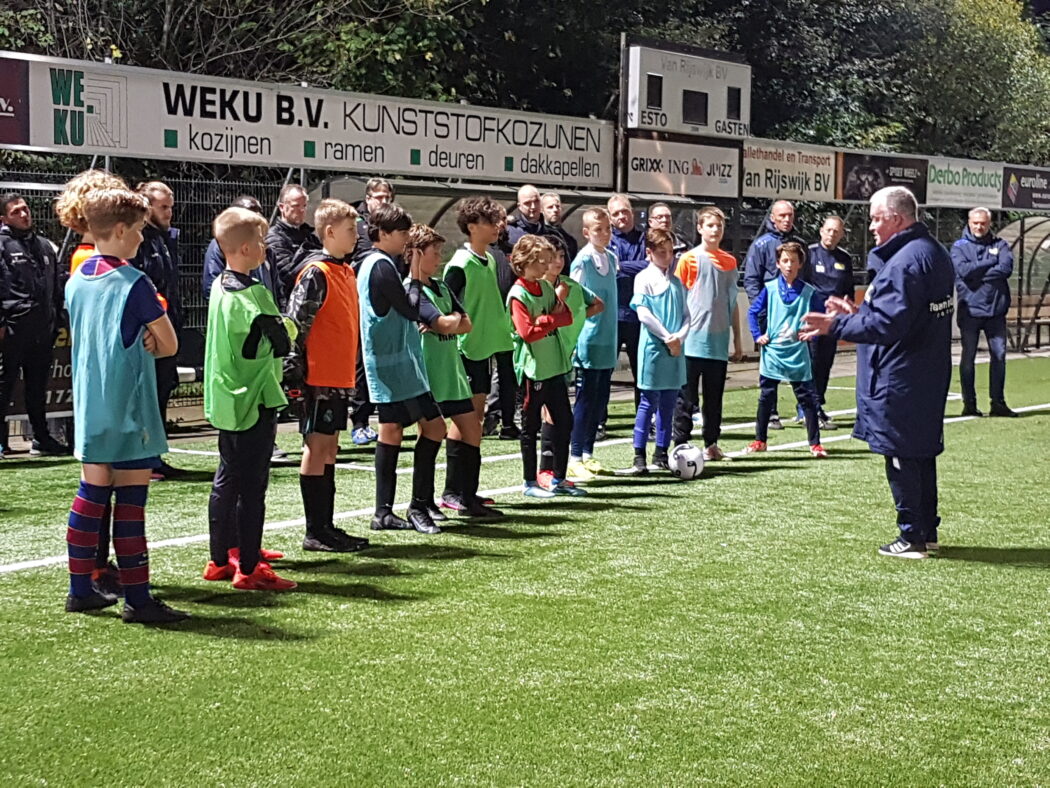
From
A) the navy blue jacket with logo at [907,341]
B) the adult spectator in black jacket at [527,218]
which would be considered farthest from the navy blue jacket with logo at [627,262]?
the navy blue jacket with logo at [907,341]

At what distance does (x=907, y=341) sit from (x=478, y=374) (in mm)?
2930

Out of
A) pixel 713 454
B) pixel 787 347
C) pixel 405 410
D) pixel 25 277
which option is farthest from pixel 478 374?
pixel 25 277

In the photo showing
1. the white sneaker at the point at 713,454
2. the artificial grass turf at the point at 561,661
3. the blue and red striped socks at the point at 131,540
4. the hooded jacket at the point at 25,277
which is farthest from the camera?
the white sneaker at the point at 713,454

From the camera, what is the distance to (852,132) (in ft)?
113

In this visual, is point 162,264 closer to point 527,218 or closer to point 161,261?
point 161,261

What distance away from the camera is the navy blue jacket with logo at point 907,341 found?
23.8 ft

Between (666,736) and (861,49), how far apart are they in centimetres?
3632

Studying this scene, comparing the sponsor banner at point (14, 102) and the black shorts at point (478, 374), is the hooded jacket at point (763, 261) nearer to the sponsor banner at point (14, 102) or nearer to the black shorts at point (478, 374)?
the black shorts at point (478, 374)

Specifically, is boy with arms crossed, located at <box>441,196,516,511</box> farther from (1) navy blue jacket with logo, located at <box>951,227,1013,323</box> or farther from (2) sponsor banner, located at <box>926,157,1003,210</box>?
(2) sponsor banner, located at <box>926,157,1003,210</box>

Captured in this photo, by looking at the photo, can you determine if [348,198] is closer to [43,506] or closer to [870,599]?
[43,506]

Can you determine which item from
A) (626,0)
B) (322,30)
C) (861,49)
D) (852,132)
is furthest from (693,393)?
(861,49)

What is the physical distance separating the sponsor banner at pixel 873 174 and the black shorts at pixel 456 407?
1641 centimetres

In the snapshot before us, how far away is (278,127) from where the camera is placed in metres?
14.7

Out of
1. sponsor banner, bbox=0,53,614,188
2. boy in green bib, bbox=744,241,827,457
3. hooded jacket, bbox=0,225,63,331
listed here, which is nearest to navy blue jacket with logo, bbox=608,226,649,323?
boy in green bib, bbox=744,241,827,457
